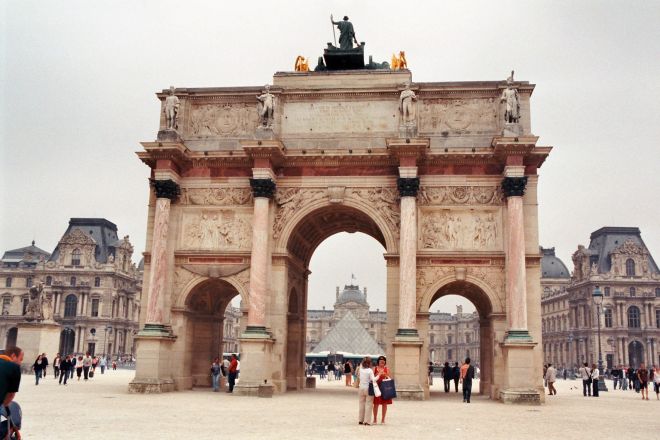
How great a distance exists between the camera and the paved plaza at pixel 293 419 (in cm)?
1265

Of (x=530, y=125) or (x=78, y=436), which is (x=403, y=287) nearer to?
(x=530, y=125)

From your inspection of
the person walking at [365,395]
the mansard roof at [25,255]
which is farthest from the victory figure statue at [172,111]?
the mansard roof at [25,255]

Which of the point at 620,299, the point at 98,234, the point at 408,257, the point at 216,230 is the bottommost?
the point at 408,257

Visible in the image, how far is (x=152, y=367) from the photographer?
2402 centimetres

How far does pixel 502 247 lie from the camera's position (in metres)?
24.8

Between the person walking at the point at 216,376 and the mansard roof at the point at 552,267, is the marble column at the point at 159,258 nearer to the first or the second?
the person walking at the point at 216,376

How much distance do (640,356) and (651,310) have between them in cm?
606

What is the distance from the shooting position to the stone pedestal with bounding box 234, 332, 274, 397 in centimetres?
2358

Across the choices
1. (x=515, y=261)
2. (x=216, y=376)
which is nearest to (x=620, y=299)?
(x=515, y=261)

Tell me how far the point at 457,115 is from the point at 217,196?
987 centimetres

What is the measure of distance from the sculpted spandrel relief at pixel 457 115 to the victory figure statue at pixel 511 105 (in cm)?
90

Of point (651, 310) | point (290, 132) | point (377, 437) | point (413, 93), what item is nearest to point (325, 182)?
point (290, 132)

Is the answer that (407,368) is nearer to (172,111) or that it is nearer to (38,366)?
(172,111)

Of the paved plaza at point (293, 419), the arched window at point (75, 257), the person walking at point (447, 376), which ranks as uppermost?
the arched window at point (75, 257)
